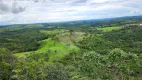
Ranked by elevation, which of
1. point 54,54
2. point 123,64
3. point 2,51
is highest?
point 2,51

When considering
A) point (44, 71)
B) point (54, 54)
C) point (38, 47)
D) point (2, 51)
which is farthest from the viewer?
point (38, 47)

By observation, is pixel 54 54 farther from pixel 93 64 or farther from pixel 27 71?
pixel 27 71

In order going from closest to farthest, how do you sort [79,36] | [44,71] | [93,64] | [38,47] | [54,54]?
[44,71]
[93,64]
[54,54]
[38,47]
[79,36]

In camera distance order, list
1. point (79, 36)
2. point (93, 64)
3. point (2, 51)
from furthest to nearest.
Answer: point (79, 36) → point (93, 64) → point (2, 51)

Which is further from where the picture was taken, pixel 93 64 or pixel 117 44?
pixel 117 44

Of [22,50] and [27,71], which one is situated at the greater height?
[27,71]

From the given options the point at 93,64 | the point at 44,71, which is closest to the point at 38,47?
the point at 93,64

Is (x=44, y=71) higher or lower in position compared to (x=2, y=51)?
lower

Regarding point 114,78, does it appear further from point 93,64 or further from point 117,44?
point 117,44

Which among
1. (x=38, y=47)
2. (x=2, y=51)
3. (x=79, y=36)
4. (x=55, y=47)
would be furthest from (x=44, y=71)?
(x=79, y=36)

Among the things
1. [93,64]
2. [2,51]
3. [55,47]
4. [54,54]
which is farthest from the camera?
[55,47]
